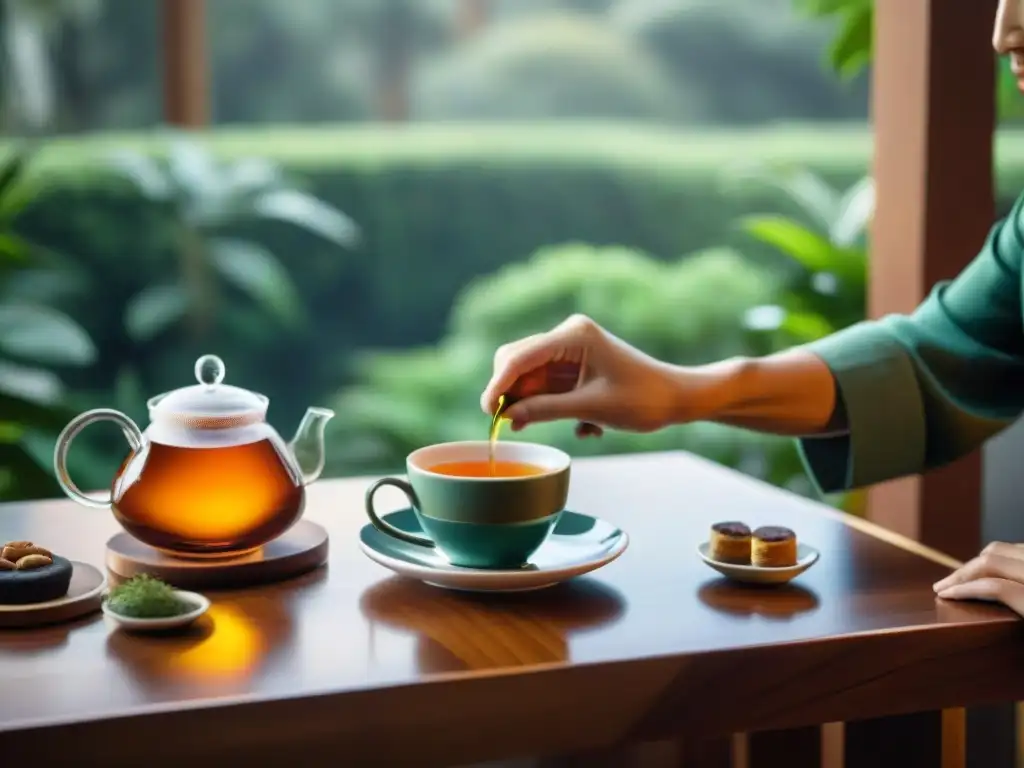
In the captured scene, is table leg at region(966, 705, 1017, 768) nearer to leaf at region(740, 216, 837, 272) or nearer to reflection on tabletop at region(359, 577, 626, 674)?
leaf at region(740, 216, 837, 272)

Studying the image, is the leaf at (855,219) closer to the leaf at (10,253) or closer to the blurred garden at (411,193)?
the blurred garden at (411,193)

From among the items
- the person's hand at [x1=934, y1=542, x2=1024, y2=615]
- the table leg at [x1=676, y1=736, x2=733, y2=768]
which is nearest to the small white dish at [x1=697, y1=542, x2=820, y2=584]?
the person's hand at [x1=934, y1=542, x2=1024, y2=615]

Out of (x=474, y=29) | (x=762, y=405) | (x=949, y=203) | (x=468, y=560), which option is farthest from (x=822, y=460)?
(x=474, y=29)

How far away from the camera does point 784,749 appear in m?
1.71

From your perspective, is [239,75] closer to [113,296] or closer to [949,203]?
[113,296]

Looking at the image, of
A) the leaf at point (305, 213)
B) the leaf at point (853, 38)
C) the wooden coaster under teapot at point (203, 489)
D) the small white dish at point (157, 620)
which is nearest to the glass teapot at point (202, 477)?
the wooden coaster under teapot at point (203, 489)

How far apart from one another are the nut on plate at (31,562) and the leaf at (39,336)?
1703 millimetres

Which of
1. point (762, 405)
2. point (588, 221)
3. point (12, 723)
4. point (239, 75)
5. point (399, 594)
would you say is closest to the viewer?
point (12, 723)

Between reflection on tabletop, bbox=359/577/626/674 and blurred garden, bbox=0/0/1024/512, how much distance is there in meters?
1.89

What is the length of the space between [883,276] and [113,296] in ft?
7.81

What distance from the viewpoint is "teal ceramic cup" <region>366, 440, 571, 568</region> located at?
118cm

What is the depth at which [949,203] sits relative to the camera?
2170 millimetres

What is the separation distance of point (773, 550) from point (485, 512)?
Result: 0.25 meters

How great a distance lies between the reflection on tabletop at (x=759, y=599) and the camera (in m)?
1.17
